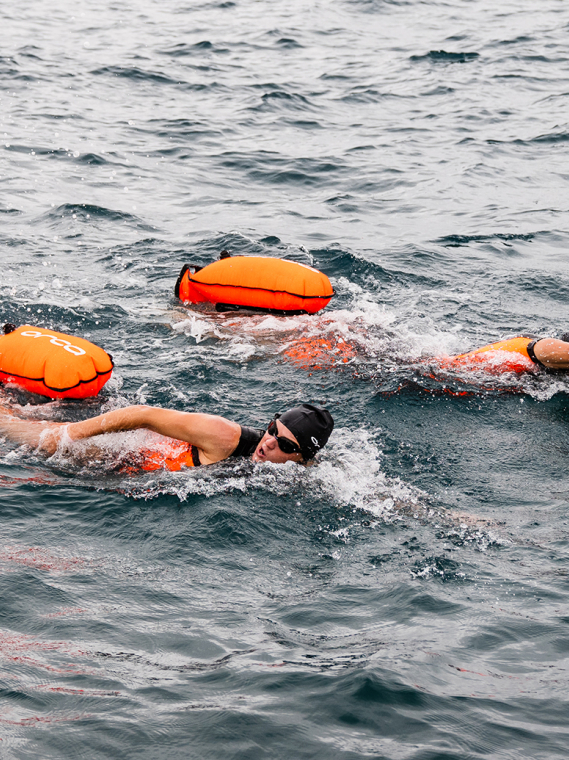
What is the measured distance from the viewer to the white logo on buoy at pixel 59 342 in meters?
6.92

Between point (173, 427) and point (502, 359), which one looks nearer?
point (173, 427)

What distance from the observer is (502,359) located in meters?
7.82

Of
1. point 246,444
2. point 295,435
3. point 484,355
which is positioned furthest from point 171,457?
point 484,355

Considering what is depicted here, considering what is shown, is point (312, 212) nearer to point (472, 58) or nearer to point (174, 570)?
point (174, 570)

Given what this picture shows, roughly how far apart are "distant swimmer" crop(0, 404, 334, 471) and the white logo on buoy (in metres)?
0.91

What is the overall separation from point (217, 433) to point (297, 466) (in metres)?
0.67

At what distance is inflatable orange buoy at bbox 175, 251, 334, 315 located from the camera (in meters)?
8.88

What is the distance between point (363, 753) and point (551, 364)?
501cm

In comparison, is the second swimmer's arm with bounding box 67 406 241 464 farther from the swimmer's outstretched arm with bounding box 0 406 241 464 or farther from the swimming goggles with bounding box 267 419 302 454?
the swimming goggles with bounding box 267 419 302 454

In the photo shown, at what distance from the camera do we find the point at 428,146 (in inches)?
670

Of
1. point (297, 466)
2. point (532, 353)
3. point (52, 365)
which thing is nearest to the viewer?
point (297, 466)

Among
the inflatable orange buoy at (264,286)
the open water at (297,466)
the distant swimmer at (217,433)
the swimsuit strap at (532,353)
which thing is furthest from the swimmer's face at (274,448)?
the inflatable orange buoy at (264,286)

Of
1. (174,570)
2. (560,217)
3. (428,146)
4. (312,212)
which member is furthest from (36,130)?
(174,570)

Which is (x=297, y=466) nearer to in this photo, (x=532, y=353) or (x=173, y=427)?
(x=173, y=427)
